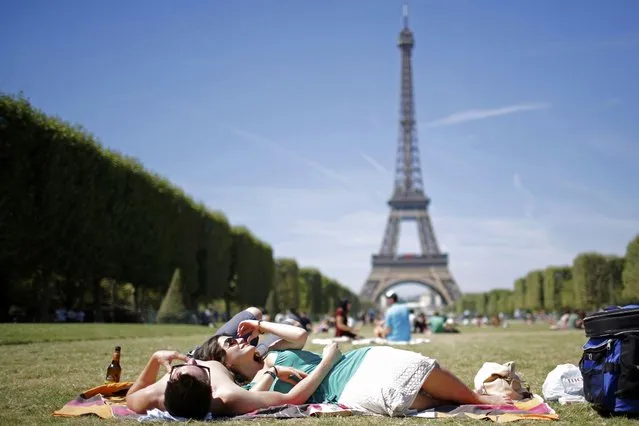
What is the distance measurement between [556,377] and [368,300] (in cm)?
10014

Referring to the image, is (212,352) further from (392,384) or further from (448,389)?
(448,389)

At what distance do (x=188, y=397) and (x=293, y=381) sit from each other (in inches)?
40.2

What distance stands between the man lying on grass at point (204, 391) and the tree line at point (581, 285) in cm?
4555

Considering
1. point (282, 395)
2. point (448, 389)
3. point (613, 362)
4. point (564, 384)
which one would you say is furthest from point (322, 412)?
point (564, 384)

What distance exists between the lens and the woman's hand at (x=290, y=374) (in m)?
5.74

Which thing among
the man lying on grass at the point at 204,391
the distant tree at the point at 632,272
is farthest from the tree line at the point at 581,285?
the man lying on grass at the point at 204,391

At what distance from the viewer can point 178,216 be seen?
40406mm

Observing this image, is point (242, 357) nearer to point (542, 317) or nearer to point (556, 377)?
point (556, 377)

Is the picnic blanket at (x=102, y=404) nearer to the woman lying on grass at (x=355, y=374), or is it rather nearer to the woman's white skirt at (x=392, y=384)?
the woman lying on grass at (x=355, y=374)

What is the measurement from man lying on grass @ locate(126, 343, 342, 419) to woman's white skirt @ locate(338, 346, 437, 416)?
334 millimetres

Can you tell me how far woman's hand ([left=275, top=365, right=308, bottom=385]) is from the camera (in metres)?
5.74

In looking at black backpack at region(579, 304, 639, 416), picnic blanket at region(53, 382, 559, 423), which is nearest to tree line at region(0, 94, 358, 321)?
picnic blanket at region(53, 382, 559, 423)

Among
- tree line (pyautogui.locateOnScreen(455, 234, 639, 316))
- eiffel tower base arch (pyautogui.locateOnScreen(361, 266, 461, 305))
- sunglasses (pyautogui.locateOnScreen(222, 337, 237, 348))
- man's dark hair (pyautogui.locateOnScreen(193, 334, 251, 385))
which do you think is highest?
eiffel tower base arch (pyautogui.locateOnScreen(361, 266, 461, 305))

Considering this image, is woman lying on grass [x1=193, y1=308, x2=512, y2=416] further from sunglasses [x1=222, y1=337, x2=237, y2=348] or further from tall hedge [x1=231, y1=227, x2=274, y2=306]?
tall hedge [x1=231, y1=227, x2=274, y2=306]
